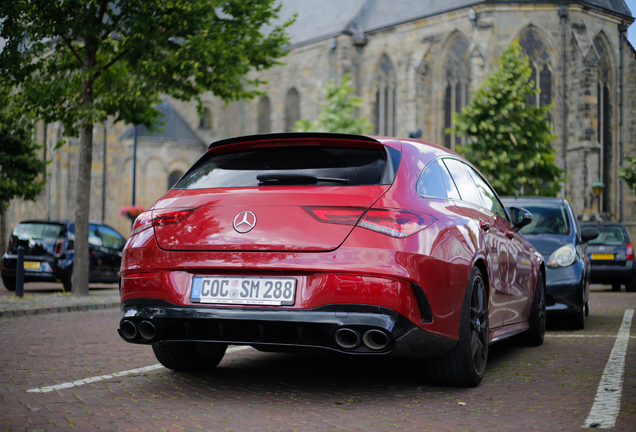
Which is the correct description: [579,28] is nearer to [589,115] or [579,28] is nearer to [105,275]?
[589,115]


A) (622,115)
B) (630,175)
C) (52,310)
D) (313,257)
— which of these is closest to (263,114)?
(622,115)

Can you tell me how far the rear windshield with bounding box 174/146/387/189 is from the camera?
14.2 ft

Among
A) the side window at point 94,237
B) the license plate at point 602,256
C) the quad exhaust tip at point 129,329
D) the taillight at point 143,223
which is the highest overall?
the taillight at point 143,223

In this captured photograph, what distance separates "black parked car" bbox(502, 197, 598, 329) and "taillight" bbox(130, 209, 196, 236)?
17.3ft

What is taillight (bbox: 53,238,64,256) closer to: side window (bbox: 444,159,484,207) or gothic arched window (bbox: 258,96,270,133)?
side window (bbox: 444,159,484,207)

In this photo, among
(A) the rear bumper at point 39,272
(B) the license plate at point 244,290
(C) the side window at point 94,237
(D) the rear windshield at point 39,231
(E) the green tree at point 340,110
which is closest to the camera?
(B) the license plate at point 244,290

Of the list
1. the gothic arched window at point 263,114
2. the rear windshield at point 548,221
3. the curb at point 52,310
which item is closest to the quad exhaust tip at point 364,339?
the rear windshield at point 548,221

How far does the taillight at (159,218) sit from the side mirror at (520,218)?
10.9 ft

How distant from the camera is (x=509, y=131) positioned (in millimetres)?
31391

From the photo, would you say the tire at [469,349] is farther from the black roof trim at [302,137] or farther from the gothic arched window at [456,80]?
the gothic arched window at [456,80]

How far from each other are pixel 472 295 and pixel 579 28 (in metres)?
34.3

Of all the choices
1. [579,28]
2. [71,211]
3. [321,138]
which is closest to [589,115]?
[579,28]

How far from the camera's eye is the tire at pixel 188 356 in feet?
17.1

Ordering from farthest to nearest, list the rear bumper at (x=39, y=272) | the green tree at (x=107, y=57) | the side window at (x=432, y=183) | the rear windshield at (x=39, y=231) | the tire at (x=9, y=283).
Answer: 1. the tire at (x=9, y=283)
2. the rear windshield at (x=39, y=231)
3. the rear bumper at (x=39, y=272)
4. the green tree at (x=107, y=57)
5. the side window at (x=432, y=183)
